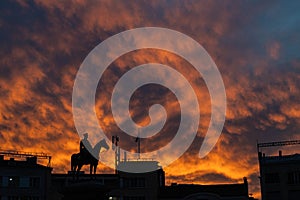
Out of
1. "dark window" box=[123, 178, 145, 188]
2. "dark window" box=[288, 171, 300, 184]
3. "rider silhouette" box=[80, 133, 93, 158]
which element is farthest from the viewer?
"dark window" box=[123, 178, 145, 188]

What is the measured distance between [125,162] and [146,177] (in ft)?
16.8

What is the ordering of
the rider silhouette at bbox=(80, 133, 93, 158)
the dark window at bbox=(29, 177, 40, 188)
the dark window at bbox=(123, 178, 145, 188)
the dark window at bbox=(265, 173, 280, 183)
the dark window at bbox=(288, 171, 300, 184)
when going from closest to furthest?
the rider silhouette at bbox=(80, 133, 93, 158), the dark window at bbox=(288, 171, 300, 184), the dark window at bbox=(265, 173, 280, 183), the dark window at bbox=(123, 178, 145, 188), the dark window at bbox=(29, 177, 40, 188)

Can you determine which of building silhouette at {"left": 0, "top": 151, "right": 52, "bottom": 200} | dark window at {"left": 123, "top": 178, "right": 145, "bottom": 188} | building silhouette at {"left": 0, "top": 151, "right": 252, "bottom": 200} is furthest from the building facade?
building silhouette at {"left": 0, "top": 151, "right": 52, "bottom": 200}

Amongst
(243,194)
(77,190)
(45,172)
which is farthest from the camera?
(45,172)

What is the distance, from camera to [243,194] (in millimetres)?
94438

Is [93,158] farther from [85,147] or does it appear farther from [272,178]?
[272,178]

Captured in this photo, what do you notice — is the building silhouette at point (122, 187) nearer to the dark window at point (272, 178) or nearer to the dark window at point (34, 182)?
the dark window at point (34, 182)

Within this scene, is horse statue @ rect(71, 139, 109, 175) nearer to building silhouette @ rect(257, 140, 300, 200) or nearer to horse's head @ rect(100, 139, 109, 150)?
horse's head @ rect(100, 139, 109, 150)

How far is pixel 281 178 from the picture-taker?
318 ft

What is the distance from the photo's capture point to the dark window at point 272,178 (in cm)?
9769

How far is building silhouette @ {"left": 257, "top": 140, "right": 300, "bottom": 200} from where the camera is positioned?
96.1m

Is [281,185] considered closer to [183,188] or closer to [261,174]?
[261,174]

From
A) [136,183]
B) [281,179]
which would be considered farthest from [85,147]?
[281,179]

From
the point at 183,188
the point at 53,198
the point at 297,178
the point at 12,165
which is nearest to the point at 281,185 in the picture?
the point at 297,178
